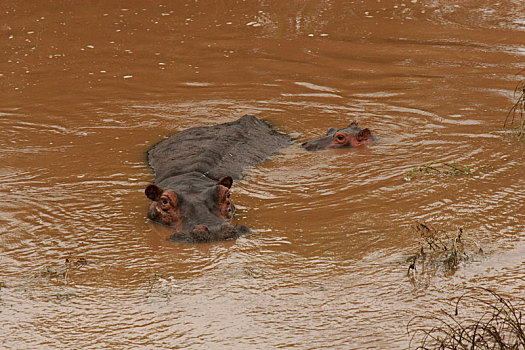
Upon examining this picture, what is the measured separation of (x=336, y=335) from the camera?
5191mm

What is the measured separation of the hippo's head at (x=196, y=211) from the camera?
6.94 meters

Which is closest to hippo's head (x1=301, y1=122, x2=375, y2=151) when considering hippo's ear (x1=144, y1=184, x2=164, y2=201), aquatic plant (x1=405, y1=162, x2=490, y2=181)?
aquatic plant (x1=405, y1=162, x2=490, y2=181)

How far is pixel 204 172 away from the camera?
340 inches

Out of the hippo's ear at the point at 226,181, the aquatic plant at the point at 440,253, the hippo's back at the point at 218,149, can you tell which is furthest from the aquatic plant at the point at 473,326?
the hippo's back at the point at 218,149

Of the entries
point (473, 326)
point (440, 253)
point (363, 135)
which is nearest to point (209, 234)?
point (440, 253)

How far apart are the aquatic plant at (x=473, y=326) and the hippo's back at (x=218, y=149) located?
3.71 m

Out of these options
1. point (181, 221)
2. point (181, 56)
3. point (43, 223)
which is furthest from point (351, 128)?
point (181, 56)

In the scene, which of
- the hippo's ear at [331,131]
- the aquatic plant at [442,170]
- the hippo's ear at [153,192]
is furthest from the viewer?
the hippo's ear at [331,131]

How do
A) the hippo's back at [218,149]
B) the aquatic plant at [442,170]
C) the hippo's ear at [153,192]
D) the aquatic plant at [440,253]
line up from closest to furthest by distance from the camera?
1. the aquatic plant at [440,253]
2. the hippo's ear at [153,192]
3. the aquatic plant at [442,170]
4. the hippo's back at [218,149]

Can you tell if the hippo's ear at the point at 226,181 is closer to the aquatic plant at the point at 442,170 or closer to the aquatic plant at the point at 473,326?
the aquatic plant at the point at 442,170

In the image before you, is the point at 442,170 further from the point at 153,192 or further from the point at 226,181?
the point at 153,192

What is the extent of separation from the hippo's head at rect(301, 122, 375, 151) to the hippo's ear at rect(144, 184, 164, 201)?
296 centimetres

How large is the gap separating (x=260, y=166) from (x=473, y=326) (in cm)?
496

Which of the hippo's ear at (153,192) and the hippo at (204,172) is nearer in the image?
the hippo at (204,172)
